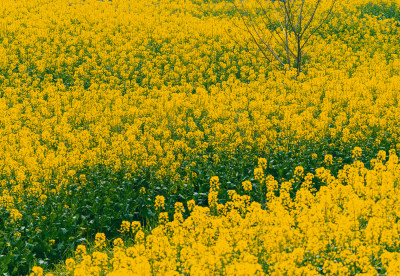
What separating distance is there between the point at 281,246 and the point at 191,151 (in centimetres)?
516

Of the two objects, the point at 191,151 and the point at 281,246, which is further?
the point at 191,151

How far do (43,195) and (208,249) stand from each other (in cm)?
427

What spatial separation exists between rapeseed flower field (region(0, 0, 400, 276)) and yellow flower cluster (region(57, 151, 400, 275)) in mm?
31

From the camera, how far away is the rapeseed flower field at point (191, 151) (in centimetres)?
685

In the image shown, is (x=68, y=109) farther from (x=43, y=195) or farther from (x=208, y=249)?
(x=208, y=249)

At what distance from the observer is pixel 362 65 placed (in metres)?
18.5

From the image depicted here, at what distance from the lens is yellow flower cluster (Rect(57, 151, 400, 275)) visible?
19.8ft

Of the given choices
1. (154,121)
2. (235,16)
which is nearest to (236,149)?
(154,121)

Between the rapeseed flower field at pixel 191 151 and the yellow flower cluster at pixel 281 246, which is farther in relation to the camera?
the rapeseed flower field at pixel 191 151

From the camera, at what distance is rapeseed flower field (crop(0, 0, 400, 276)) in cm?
685

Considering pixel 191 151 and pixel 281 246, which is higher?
pixel 281 246

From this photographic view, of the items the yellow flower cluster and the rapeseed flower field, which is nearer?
the yellow flower cluster

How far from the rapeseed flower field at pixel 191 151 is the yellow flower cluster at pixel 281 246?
0.03 m

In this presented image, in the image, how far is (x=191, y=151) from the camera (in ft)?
37.8
